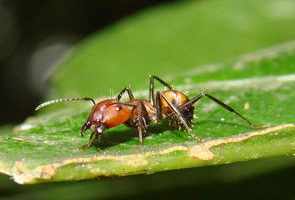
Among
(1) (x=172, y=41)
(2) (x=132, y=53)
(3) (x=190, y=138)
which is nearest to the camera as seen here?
(3) (x=190, y=138)

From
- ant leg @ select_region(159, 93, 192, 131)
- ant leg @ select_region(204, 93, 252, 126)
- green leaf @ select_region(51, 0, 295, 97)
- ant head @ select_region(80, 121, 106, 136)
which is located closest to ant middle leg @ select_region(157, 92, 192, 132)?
ant leg @ select_region(159, 93, 192, 131)

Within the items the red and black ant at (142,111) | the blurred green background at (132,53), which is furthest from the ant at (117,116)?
the blurred green background at (132,53)

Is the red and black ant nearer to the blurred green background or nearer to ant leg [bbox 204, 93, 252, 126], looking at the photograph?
ant leg [bbox 204, 93, 252, 126]

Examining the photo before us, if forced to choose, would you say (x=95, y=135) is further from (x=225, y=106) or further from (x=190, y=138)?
(x=225, y=106)

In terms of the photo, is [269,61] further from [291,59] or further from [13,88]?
Result: [13,88]

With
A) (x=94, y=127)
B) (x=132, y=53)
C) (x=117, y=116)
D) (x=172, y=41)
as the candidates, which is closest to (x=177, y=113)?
(x=117, y=116)

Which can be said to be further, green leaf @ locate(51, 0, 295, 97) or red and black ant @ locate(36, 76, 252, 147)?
green leaf @ locate(51, 0, 295, 97)
